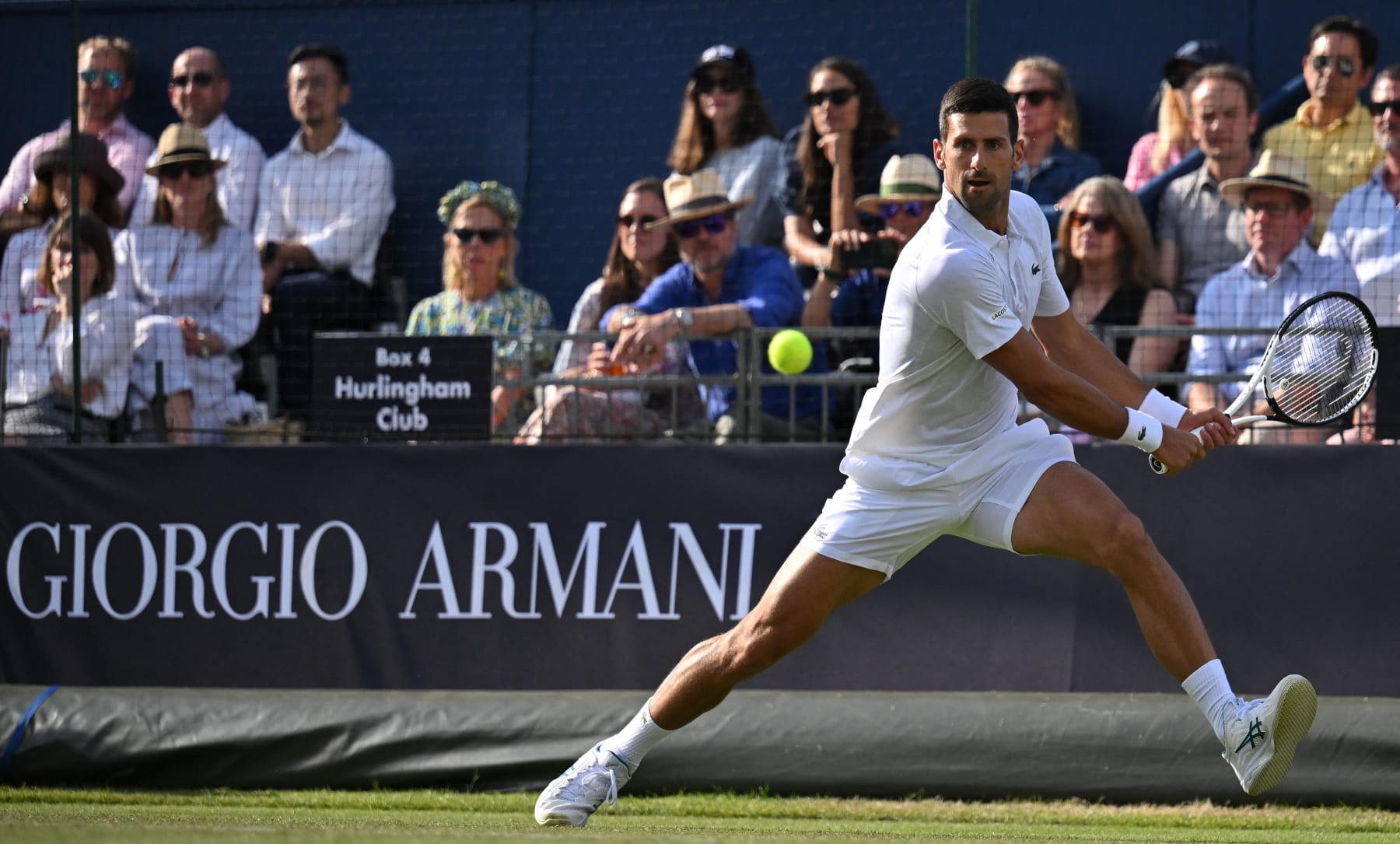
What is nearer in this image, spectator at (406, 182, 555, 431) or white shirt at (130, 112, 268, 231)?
spectator at (406, 182, 555, 431)

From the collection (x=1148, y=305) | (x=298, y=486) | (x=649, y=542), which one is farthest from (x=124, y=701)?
(x=1148, y=305)

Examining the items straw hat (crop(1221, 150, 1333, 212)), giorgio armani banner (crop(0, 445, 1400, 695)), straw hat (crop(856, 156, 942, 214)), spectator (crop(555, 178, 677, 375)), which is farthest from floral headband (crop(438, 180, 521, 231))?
straw hat (crop(1221, 150, 1333, 212))

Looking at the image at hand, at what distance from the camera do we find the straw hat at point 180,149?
27.9 feet

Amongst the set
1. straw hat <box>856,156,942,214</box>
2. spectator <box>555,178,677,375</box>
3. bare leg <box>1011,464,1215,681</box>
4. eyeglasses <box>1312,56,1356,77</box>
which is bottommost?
bare leg <box>1011,464,1215,681</box>

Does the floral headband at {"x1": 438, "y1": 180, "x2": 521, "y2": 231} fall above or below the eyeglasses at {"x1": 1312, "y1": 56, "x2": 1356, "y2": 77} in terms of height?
below

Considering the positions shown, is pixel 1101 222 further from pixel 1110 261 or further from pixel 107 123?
pixel 107 123

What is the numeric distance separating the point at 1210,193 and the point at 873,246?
60.6 inches

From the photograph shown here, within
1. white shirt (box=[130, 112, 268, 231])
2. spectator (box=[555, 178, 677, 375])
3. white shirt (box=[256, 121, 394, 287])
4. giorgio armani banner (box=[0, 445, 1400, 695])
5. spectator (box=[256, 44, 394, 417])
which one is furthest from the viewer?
white shirt (box=[130, 112, 268, 231])

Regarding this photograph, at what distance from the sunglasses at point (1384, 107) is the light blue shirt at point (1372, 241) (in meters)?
0.25

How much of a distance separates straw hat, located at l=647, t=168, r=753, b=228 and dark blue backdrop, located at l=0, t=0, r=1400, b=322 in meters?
0.54

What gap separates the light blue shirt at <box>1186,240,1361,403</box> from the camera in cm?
726

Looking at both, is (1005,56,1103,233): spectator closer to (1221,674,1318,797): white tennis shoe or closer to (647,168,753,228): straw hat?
(647,168,753,228): straw hat

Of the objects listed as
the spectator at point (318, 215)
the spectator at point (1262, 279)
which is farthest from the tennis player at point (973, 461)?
the spectator at point (318, 215)

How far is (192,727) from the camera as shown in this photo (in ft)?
21.6
